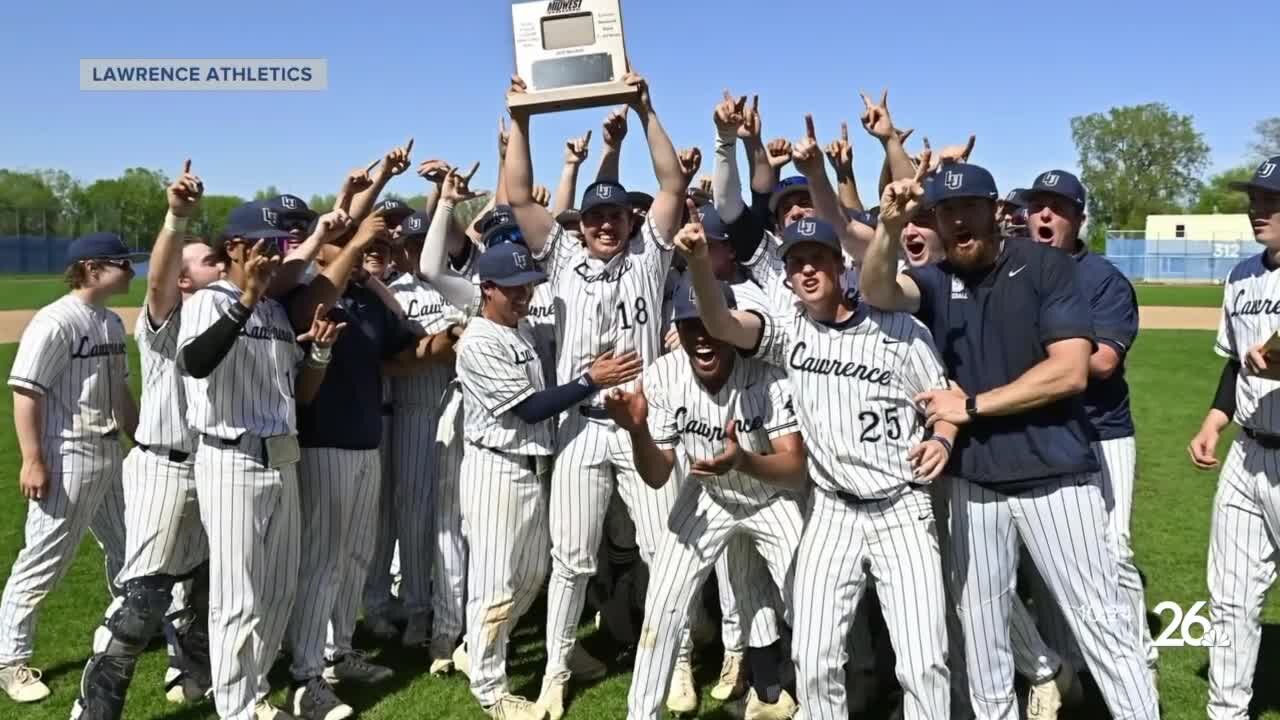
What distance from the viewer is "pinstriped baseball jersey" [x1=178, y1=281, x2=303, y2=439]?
3881mm

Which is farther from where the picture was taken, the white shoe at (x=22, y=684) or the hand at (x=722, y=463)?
the white shoe at (x=22, y=684)

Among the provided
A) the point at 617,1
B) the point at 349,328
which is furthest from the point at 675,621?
the point at 617,1

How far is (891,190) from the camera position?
329cm

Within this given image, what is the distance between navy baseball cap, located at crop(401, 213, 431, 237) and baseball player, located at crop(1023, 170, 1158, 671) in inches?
126

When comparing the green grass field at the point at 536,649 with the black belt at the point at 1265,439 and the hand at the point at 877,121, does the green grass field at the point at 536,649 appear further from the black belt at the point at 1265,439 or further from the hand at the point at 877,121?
the hand at the point at 877,121

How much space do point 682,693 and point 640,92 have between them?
2728mm

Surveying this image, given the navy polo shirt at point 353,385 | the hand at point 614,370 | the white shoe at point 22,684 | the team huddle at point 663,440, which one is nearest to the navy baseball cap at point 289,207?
the team huddle at point 663,440

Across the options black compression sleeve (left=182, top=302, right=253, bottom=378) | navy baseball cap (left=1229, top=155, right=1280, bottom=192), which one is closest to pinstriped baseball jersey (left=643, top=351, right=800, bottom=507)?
black compression sleeve (left=182, top=302, right=253, bottom=378)

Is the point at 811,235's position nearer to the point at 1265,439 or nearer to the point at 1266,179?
the point at 1266,179

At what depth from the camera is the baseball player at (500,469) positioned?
14.6 ft

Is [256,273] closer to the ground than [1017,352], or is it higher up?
higher up

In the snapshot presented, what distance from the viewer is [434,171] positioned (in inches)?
210

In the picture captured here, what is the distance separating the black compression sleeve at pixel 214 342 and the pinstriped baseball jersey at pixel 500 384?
1051mm

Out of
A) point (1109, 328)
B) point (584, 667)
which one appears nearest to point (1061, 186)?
point (1109, 328)
